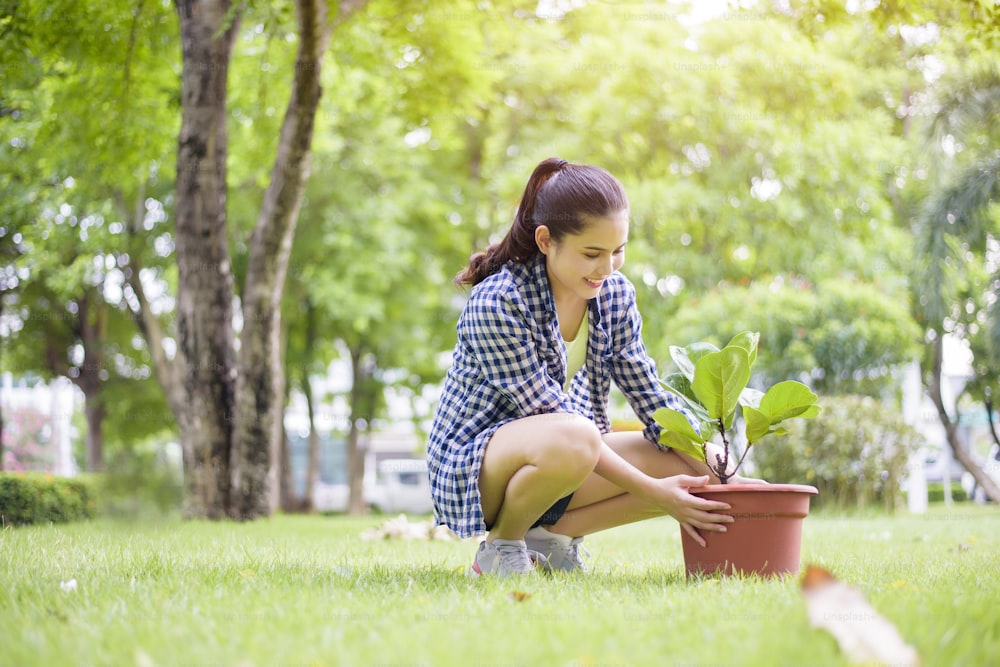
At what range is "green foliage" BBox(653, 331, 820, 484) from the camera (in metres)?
2.89

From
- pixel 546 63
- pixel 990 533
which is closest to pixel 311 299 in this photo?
pixel 546 63

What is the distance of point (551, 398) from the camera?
3.09m

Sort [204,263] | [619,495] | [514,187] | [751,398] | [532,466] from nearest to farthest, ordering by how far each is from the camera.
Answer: [532,466] < [751,398] < [619,495] < [204,263] < [514,187]

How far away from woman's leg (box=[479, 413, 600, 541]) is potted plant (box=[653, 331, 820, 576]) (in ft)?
1.02

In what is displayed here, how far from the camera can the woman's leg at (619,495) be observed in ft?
10.8

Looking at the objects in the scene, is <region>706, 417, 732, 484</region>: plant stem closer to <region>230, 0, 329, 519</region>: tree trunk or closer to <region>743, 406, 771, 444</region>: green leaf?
<region>743, 406, 771, 444</region>: green leaf

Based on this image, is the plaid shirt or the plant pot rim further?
the plaid shirt

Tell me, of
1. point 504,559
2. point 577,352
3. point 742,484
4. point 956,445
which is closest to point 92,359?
point 577,352

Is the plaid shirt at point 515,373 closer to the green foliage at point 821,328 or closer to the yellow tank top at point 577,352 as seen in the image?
the yellow tank top at point 577,352

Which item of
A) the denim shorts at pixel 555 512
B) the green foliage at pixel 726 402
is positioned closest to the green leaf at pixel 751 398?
the green foliage at pixel 726 402

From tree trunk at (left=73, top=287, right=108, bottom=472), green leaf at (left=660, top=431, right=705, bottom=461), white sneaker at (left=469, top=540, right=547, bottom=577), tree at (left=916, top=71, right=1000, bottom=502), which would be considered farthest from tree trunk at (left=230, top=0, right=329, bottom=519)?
tree at (left=916, top=71, right=1000, bottom=502)

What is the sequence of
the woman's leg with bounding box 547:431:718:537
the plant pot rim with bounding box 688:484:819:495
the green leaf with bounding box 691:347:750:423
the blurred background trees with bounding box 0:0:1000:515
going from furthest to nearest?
the blurred background trees with bounding box 0:0:1000:515, the woman's leg with bounding box 547:431:718:537, the green leaf with bounding box 691:347:750:423, the plant pot rim with bounding box 688:484:819:495

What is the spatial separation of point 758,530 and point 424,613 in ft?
3.78

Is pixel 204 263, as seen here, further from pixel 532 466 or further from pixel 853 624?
pixel 853 624
